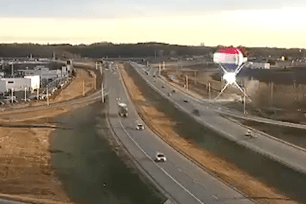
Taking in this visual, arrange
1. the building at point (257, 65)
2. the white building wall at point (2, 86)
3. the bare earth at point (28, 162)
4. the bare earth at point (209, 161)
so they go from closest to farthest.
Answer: the bare earth at point (28, 162)
the bare earth at point (209, 161)
the white building wall at point (2, 86)
the building at point (257, 65)

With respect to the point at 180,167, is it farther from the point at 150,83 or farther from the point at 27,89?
the point at 150,83

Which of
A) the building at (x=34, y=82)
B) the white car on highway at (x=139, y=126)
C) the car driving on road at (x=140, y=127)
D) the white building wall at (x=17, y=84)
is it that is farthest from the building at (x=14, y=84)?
the car driving on road at (x=140, y=127)

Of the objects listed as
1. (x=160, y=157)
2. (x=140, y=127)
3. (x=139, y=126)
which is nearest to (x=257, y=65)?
(x=139, y=126)

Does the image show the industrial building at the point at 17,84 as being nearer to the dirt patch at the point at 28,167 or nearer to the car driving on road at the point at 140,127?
the dirt patch at the point at 28,167

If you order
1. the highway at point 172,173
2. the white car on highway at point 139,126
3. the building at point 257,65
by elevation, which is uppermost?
the building at point 257,65

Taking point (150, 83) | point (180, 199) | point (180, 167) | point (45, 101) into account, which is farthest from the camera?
point (150, 83)

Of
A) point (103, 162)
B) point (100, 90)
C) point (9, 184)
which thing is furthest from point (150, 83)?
point (9, 184)
